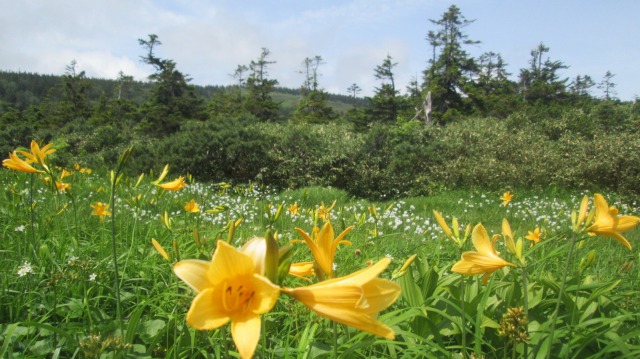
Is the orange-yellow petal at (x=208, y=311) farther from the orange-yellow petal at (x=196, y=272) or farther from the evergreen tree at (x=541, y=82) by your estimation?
the evergreen tree at (x=541, y=82)

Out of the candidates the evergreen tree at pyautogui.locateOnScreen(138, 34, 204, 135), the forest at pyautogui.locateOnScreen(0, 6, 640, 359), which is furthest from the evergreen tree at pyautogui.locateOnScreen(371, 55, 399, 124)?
the evergreen tree at pyautogui.locateOnScreen(138, 34, 204, 135)

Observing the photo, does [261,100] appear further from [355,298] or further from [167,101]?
[355,298]

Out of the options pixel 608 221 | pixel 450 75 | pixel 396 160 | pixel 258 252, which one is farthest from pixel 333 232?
pixel 450 75

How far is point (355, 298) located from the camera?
1.88 feet

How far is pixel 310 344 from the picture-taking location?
1263 mm

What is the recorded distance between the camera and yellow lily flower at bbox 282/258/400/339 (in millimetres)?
574

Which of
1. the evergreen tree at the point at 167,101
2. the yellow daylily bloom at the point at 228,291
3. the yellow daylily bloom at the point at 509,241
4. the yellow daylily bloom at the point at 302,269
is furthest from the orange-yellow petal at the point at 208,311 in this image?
the evergreen tree at the point at 167,101

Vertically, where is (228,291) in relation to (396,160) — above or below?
below

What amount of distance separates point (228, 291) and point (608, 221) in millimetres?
973

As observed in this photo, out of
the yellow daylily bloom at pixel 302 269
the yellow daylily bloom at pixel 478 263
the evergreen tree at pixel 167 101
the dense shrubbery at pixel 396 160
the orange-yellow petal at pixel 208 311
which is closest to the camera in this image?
the orange-yellow petal at pixel 208 311

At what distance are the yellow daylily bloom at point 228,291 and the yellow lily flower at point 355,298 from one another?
0.18ft

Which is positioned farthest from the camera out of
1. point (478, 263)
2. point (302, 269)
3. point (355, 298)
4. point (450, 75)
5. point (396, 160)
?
point (450, 75)

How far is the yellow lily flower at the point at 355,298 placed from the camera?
57cm

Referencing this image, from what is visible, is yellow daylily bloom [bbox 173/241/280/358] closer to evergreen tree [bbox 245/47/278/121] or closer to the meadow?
the meadow
